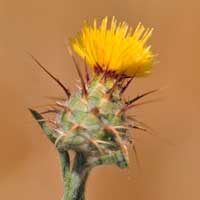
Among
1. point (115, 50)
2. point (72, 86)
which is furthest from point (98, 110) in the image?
point (72, 86)

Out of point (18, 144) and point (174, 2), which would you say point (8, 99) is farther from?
point (174, 2)

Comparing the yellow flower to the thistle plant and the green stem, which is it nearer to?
the thistle plant

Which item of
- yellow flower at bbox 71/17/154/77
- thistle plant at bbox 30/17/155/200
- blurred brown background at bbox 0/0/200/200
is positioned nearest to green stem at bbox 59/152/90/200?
thistle plant at bbox 30/17/155/200

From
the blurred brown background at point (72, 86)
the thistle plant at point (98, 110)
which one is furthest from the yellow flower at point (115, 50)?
the blurred brown background at point (72, 86)

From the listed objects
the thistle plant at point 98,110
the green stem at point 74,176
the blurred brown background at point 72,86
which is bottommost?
the green stem at point 74,176

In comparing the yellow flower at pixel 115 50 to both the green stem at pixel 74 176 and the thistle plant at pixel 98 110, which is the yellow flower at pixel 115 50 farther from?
the green stem at pixel 74 176

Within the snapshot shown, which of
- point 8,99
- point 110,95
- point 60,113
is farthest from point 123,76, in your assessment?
point 8,99

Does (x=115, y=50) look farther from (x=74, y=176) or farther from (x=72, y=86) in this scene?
(x=72, y=86)
